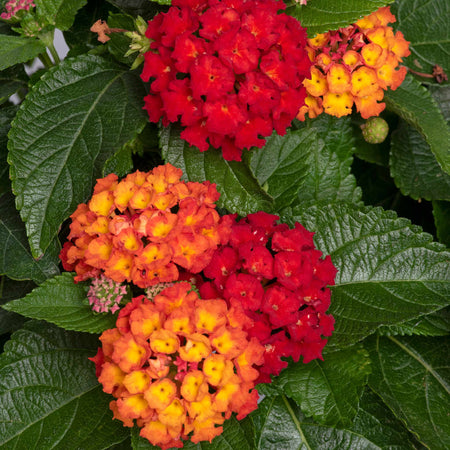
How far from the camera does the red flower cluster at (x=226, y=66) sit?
733 mm

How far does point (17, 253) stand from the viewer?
936mm

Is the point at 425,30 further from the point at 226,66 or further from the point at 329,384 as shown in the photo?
the point at 329,384

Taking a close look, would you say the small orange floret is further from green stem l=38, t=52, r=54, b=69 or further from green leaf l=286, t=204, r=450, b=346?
green stem l=38, t=52, r=54, b=69

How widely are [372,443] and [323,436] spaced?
7 cm

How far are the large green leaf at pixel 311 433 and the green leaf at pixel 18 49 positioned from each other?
568mm

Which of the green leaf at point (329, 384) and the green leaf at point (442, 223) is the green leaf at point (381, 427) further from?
the green leaf at point (442, 223)

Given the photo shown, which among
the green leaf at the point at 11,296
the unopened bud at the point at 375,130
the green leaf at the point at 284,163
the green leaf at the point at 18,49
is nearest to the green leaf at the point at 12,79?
the green leaf at the point at 18,49

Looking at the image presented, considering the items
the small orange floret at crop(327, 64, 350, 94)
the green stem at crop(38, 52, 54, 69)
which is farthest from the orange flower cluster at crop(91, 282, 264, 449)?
the green stem at crop(38, 52, 54, 69)

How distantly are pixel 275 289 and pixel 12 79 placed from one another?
0.60 metres

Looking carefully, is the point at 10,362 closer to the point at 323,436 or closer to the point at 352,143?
the point at 323,436

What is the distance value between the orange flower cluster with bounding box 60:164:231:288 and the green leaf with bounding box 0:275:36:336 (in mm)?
267

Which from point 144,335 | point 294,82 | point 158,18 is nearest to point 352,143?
point 294,82

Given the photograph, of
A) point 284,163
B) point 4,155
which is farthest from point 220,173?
point 4,155

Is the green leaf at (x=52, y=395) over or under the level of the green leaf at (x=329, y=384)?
over
